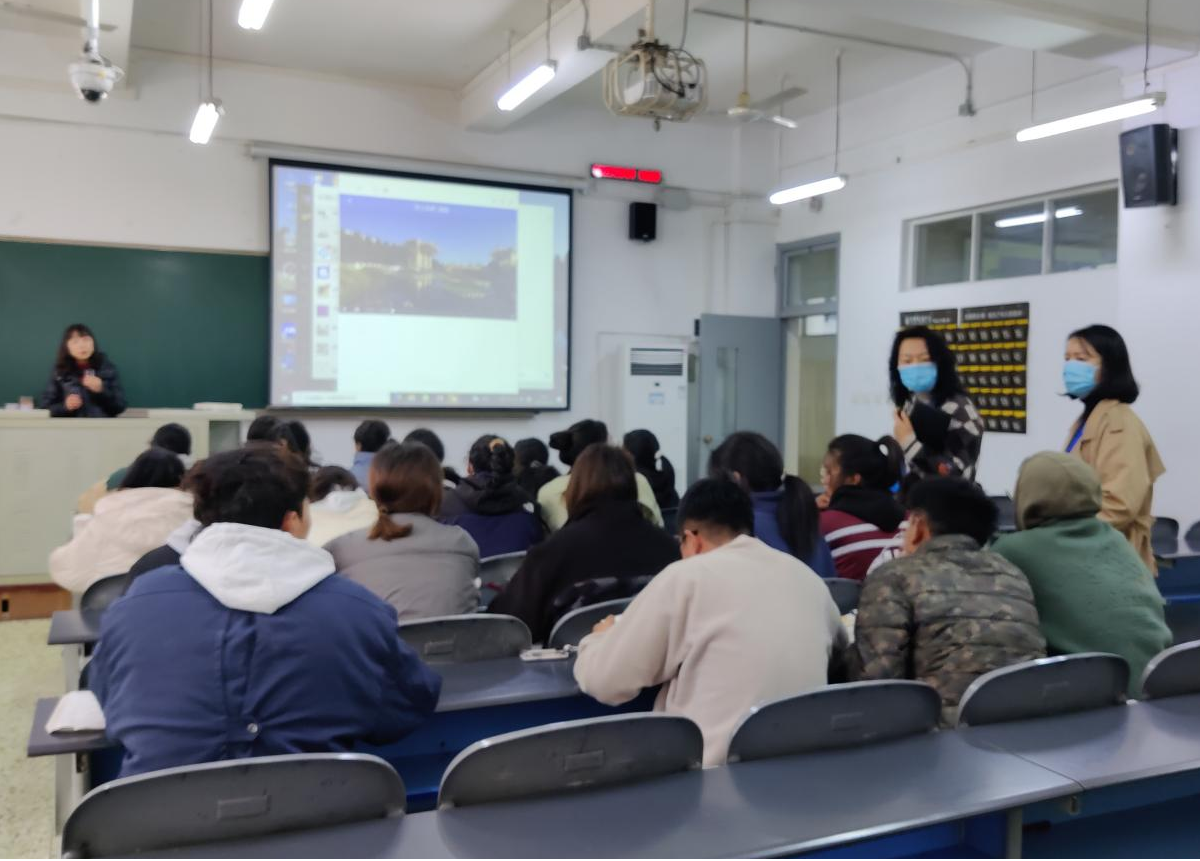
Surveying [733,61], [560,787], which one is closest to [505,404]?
[733,61]

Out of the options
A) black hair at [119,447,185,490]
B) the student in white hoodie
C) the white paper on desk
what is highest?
black hair at [119,447,185,490]

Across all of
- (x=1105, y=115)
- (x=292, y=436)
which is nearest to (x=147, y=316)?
(x=292, y=436)

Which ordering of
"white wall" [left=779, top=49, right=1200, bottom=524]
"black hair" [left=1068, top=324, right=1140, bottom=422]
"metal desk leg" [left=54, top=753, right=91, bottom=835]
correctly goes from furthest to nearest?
1. "white wall" [left=779, top=49, right=1200, bottom=524]
2. "black hair" [left=1068, top=324, right=1140, bottom=422]
3. "metal desk leg" [left=54, top=753, right=91, bottom=835]

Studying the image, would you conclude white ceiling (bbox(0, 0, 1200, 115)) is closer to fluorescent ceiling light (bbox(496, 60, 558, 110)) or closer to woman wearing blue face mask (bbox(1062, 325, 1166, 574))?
fluorescent ceiling light (bbox(496, 60, 558, 110))

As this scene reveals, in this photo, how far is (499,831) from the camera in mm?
1398

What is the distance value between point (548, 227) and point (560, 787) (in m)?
7.01

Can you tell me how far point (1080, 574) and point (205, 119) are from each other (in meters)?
5.33

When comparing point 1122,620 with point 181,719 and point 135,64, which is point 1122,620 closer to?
point 181,719

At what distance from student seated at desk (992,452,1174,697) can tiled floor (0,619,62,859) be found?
98.8 inches

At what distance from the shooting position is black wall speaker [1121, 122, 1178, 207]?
17.8 ft

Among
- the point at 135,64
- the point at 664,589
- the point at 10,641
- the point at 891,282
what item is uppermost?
the point at 135,64

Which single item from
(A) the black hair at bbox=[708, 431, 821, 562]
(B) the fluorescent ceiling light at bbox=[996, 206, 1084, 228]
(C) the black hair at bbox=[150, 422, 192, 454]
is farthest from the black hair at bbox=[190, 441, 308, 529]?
(B) the fluorescent ceiling light at bbox=[996, 206, 1084, 228]

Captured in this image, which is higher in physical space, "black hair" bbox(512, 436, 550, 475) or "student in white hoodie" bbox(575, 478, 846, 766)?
"black hair" bbox(512, 436, 550, 475)

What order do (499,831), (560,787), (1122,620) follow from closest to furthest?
(499,831) < (560,787) < (1122,620)
